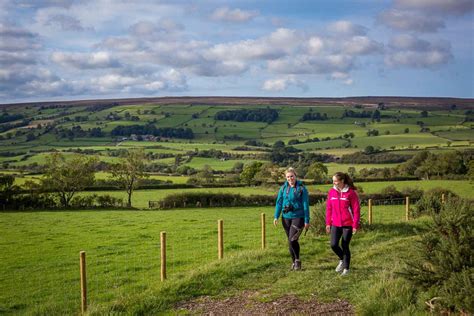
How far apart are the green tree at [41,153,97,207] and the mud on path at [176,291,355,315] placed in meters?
40.8

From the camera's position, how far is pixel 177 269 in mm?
15125

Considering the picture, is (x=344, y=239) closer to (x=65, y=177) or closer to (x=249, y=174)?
(x=65, y=177)

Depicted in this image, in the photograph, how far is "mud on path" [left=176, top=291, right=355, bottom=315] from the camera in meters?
8.62

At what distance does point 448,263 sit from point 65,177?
149 ft

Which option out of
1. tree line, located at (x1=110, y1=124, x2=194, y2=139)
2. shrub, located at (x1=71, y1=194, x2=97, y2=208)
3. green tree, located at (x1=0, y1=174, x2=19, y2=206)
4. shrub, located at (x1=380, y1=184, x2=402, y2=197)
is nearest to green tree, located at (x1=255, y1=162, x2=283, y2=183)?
shrub, located at (x1=380, y1=184, x2=402, y2=197)

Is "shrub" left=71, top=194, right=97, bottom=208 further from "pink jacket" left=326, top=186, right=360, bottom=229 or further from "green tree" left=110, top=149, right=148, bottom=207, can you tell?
"pink jacket" left=326, top=186, right=360, bottom=229

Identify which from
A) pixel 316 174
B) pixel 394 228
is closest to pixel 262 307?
pixel 394 228

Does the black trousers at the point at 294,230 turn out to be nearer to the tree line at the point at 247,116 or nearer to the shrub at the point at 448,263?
the shrub at the point at 448,263

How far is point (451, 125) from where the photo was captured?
108m

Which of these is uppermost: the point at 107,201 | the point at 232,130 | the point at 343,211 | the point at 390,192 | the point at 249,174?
the point at 232,130

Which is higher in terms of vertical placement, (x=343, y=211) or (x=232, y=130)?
(x=232, y=130)

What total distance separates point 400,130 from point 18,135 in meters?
94.0

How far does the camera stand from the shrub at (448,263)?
283 inches

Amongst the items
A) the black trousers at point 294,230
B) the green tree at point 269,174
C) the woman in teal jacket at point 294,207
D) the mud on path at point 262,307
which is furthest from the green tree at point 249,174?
the mud on path at point 262,307
